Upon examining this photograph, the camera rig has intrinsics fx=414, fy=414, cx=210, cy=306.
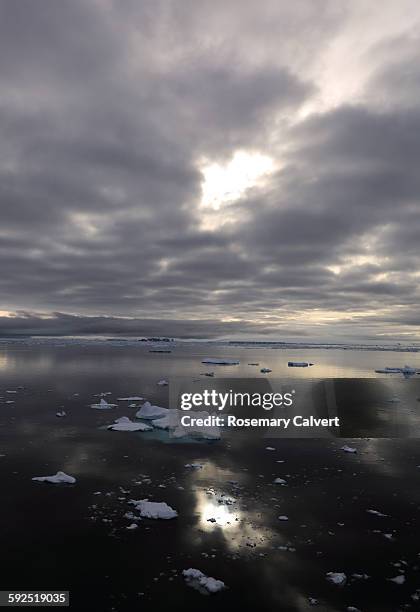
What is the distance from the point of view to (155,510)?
41.1ft

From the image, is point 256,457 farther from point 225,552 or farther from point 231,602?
point 231,602

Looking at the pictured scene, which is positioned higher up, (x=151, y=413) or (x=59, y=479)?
(x=151, y=413)

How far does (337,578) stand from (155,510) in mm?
5562

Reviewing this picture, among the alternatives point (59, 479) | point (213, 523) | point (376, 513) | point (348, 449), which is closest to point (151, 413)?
point (59, 479)

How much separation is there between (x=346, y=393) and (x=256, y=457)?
2530cm

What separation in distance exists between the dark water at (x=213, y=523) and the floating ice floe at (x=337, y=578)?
0.40ft

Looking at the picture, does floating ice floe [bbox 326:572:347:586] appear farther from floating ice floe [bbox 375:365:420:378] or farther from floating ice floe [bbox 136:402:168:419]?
floating ice floe [bbox 375:365:420:378]

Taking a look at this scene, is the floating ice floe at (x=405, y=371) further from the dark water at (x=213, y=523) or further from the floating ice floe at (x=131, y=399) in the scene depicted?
the dark water at (x=213, y=523)

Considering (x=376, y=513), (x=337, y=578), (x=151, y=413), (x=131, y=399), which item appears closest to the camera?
(x=337, y=578)

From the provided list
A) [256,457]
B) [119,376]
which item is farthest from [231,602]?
[119,376]

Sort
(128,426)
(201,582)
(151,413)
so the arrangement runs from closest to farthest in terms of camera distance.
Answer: (201,582) → (128,426) → (151,413)

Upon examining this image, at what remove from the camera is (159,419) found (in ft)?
83.5

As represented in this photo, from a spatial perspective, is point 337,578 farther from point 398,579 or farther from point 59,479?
point 59,479

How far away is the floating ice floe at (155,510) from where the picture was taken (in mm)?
12336
